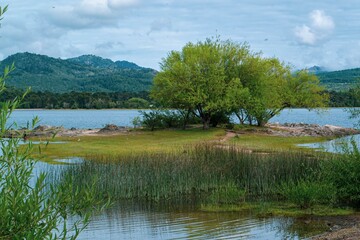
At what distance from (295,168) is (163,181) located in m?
5.05

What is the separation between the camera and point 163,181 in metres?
20.8

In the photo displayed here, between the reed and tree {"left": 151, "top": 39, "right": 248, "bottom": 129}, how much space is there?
947 inches

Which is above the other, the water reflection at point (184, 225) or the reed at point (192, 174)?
the reed at point (192, 174)

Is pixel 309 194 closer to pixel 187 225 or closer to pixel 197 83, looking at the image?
pixel 187 225

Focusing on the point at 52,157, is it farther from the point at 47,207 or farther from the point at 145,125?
the point at 47,207

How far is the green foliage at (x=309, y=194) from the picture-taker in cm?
1730

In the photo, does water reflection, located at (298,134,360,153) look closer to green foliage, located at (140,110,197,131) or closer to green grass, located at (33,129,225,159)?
green grass, located at (33,129,225,159)

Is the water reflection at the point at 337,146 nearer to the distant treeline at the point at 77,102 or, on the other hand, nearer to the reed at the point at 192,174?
the reed at the point at 192,174

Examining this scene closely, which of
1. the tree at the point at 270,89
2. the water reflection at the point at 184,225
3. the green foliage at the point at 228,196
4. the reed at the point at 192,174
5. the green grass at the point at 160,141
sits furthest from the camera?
the tree at the point at 270,89

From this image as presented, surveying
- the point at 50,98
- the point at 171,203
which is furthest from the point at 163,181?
the point at 50,98

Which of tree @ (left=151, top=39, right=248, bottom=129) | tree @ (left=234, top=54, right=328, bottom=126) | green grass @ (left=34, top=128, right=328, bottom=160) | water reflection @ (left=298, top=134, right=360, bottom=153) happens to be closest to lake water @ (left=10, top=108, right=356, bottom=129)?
tree @ (left=234, top=54, right=328, bottom=126)

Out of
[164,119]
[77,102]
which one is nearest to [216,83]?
[164,119]

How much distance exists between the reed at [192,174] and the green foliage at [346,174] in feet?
5.39

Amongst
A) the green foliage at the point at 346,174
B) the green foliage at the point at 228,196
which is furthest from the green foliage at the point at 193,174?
the green foliage at the point at 346,174
